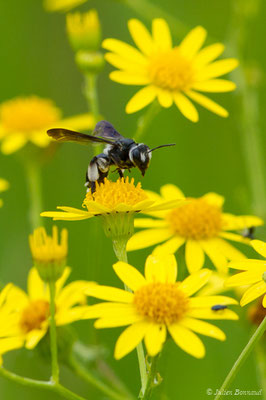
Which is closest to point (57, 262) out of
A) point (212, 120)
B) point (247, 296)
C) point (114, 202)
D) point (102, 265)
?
point (114, 202)

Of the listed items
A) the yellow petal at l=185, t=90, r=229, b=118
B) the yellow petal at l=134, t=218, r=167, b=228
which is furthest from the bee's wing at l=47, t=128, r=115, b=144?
the yellow petal at l=185, t=90, r=229, b=118

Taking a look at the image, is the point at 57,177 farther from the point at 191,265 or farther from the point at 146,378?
the point at 146,378

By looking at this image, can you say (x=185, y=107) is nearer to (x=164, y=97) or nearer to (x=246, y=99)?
(x=164, y=97)

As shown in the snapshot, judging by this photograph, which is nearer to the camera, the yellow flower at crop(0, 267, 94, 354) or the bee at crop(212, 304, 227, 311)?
the bee at crop(212, 304, 227, 311)

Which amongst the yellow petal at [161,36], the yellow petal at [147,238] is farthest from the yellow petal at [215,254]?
the yellow petal at [161,36]

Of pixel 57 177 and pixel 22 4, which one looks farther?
pixel 22 4

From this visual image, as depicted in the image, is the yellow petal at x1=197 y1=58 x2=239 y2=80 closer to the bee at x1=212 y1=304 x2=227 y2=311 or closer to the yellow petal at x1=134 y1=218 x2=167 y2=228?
the yellow petal at x1=134 y1=218 x2=167 y2=228

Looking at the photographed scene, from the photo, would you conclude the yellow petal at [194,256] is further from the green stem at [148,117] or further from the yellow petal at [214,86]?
the yellow petal at [214,86]

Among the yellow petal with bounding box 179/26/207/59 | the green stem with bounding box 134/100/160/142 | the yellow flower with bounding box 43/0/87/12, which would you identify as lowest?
the green stem with bounding box 134/100/160/142
